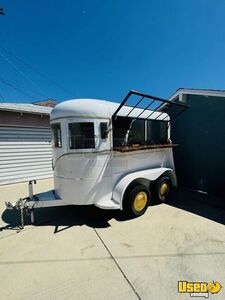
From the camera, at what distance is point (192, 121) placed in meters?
5.81

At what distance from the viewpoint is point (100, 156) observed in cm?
344

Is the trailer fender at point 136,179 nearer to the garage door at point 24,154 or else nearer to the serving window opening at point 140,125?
the serving window opening at point 140,125

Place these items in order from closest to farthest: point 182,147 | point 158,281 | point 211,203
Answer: point 158,281, point 211,203, point 182,147

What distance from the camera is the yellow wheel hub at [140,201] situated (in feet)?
12.4

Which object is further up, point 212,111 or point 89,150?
point 212,111

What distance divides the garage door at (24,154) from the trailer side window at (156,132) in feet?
17.1

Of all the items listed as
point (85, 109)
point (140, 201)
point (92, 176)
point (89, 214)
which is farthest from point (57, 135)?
point (140, 201)

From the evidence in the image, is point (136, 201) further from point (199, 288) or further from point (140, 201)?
point (199, 288)

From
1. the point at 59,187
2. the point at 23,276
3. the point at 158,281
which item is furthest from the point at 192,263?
the point at 59,187

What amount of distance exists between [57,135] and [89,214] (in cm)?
207

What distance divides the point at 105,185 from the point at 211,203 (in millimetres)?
3208

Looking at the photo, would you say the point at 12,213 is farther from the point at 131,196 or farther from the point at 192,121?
the point at 192,121

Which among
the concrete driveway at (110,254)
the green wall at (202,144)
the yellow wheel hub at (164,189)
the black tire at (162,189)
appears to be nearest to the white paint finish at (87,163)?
the concrete driveway at (110,254)

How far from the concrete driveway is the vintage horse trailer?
1.70 feet
